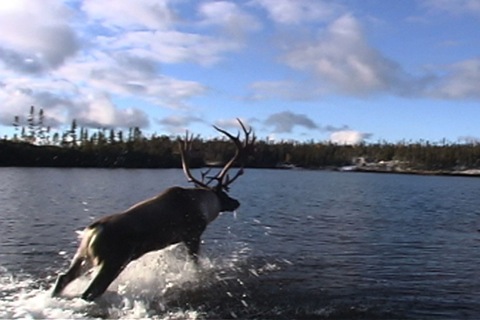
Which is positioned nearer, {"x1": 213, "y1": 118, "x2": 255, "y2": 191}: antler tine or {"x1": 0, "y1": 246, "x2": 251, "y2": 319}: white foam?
{"x1": 0, "y1": 246, "x2": 251, "y2": 319}: white foam

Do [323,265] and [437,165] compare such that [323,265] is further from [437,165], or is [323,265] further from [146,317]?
[437,165]

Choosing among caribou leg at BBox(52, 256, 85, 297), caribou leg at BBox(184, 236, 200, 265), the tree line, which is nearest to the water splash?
caribou leg at BBox(52, 256, 85, 297)

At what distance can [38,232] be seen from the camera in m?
18.9

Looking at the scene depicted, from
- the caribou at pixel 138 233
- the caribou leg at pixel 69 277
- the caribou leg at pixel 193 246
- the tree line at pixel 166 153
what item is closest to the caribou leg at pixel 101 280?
the caribou at pixel 138 233

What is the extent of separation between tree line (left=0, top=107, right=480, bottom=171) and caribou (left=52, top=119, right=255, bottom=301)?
163 ft

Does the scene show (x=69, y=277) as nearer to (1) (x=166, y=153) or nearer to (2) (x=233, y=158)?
(2) (x=233, y=158)

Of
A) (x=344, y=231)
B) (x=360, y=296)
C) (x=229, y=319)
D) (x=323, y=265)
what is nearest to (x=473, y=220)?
(x=344, y=231)

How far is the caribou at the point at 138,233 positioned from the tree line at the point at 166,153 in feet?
163

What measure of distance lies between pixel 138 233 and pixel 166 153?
4535 inches

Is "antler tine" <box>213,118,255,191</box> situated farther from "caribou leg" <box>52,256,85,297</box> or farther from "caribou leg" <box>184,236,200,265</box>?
"caribou leg" <box>52,256,85,297</box>

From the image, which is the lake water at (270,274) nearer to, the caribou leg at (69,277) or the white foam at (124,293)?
the white foam at (124,293)

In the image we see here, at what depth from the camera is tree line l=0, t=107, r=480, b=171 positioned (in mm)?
109875

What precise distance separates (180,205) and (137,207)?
111cm

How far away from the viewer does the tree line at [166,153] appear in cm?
10988
